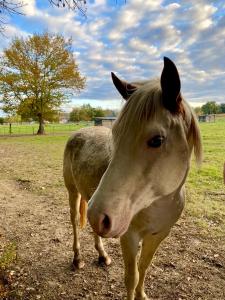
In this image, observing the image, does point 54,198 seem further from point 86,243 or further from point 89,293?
point 89,293

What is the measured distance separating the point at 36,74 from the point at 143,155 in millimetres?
33556

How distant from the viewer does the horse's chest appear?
231 centimetres

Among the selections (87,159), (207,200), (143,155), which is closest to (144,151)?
(143,155)

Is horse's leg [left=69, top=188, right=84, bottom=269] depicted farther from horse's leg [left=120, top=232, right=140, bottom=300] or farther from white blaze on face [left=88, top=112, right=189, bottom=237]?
white blaze on face [left=88, top=112, right=189, bottom=237]

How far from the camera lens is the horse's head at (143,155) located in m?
1.60

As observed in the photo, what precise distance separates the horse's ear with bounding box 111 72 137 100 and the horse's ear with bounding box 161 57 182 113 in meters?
0.36

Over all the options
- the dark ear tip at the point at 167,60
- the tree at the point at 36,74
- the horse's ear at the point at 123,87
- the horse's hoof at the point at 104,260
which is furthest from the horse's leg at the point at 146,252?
the tree at the point at 36,74

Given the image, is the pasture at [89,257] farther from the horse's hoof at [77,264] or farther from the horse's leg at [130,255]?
the horse's leg at [130,255]

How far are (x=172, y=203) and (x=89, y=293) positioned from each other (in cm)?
163

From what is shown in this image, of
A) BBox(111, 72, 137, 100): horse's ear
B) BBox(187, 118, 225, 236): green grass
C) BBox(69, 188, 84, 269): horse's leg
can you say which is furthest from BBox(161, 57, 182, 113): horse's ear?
BBox(69, 188, 84, 269): horse's leg

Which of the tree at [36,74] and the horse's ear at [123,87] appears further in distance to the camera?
the tree at [36,74]

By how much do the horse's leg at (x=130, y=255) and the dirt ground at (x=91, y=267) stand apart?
2.09 feet

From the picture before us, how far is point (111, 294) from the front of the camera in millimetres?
3176

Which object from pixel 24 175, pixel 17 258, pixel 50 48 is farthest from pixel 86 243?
pixel 50 48
